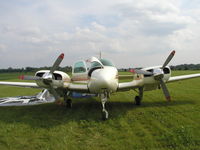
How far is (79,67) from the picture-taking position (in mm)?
10914

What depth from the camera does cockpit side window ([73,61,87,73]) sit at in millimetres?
10540

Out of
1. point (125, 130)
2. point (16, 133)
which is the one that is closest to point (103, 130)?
point (125, 130)

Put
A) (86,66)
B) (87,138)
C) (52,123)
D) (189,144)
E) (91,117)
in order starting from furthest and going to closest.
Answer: (86,66), (91,117), (52,123), (87,138), (189,144)

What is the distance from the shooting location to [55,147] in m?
5.20

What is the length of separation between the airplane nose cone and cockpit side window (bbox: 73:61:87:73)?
2.32 meters

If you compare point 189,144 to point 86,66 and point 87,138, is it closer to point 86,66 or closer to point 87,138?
point 87,138

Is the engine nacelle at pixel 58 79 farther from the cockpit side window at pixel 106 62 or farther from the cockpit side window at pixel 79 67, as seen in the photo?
the cockpit side window at pixel 106 62

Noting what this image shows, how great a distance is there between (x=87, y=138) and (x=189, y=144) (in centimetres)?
285

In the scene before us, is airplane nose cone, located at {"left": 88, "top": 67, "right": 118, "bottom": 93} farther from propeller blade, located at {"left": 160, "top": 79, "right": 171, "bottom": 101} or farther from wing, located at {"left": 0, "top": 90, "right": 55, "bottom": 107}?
wing, located at {"left": 0, "top": 90, "right": 55, "bottom": 107}

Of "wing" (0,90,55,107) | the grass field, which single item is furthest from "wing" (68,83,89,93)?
"wing" (0,90,55,107)

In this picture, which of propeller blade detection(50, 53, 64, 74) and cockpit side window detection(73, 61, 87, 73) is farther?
cockpit side window detection(73, 61, 87, 73)

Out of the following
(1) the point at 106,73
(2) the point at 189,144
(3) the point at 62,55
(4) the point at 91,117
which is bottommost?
(4) the point at 91,117

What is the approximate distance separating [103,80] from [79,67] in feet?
11.7

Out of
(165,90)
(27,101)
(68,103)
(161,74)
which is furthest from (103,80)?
(27,101)
